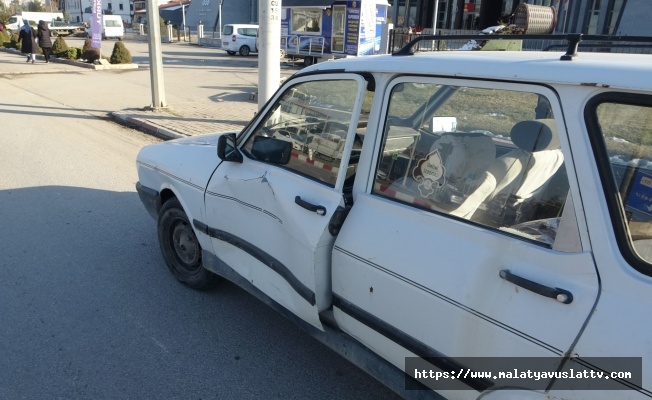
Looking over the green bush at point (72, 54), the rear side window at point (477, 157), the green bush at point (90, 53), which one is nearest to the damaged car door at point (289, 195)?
the rear side window at point (477, 157)

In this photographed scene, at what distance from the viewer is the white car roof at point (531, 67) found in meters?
A: 1.62

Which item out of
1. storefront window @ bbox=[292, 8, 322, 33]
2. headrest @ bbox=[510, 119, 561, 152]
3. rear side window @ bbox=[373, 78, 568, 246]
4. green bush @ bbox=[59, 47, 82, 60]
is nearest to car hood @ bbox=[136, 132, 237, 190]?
rear side window @ bbox=[373, 78, 568, 246]

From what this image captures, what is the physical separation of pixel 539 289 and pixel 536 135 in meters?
0.66

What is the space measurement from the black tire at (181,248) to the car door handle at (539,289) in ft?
7.97

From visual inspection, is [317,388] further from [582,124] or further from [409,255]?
[582,124]

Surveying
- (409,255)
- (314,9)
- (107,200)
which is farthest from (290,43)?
(409,255)

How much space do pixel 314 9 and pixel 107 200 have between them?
1906 cm

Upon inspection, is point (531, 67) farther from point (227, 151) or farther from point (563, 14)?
point (563, 14)

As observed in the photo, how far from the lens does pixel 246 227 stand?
2996mm

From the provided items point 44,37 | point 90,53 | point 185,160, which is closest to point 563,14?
point 90,53

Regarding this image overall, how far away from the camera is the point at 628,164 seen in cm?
181

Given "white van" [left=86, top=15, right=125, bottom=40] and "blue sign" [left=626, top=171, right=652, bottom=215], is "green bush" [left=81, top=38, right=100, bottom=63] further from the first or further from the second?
"white van" [left=86, top=15, right=125, bottom=40]

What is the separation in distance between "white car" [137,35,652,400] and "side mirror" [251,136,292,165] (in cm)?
1

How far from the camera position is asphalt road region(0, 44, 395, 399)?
2836mm
